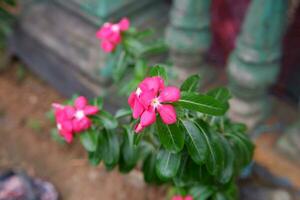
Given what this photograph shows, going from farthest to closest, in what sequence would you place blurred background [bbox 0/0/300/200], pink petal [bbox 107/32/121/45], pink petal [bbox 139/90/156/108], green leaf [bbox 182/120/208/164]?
1. blurred background [bbox 0/0/300/200]
2. pink petal [bbox 107/32/121/45]
3. green leaf [bbox 182/120/208/164]
4. pink petal [bbox 139/90/156/108]

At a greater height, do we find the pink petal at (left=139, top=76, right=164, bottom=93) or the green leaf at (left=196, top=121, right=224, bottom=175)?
the pink petal at (left=139, top=76, right=164, bottom=93)

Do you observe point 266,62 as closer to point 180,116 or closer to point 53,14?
point 180,116

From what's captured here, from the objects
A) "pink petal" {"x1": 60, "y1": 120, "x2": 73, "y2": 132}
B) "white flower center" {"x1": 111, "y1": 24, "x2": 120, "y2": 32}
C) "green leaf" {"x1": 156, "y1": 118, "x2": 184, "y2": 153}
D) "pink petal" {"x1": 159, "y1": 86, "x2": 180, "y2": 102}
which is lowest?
"pink petal" {"x1": 60, "y1": 120, "x2": 73, "y2": 132}

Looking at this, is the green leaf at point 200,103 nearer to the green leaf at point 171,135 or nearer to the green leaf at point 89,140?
the green leaf at point 171,135

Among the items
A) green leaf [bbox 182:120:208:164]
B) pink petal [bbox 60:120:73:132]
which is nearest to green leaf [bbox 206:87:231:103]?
green leaf [bbox 182:120:208:164]

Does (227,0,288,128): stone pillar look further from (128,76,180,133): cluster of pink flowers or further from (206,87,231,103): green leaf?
(128,76,180,133): cluster of pink flowers

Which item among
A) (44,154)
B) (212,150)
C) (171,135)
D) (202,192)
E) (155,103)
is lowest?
(44,154)

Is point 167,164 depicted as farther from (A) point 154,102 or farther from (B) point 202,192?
(B) point 202,192

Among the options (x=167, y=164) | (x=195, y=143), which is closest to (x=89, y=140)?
(x=167, y=164)

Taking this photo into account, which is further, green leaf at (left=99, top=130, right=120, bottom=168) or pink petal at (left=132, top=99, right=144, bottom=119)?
green leaf at (left=99, top=130, right=120, bottom=168)
